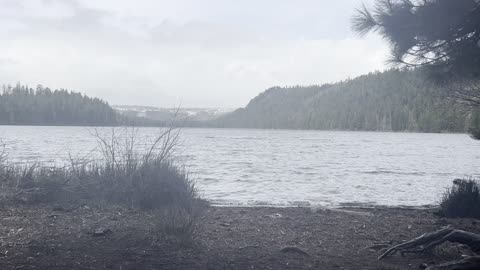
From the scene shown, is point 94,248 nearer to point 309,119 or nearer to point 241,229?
point 241,229

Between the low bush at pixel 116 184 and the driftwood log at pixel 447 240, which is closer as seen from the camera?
the driftwood log at pixel 447 240

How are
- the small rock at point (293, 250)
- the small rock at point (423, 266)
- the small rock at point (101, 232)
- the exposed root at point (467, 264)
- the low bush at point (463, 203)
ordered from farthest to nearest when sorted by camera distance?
the low bush at point (463, 203)
the small rock at point (101, 232)
the small rock at point (293, 250)
the small rock at point (423, 266)
the exposed root at point (467, 264)

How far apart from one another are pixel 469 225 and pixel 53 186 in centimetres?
858

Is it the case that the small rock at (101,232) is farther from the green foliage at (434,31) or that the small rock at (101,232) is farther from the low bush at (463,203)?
the low bush at (463,203)

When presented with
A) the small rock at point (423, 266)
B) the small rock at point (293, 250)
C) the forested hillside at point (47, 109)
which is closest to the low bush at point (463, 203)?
the small rock at point (423, 266)

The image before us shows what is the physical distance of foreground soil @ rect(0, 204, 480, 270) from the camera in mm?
6797

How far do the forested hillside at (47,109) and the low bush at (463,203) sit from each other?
109 meters


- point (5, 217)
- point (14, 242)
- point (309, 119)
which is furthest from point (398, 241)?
point (309, 119)

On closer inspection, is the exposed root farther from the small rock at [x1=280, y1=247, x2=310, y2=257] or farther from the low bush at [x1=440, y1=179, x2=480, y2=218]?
the low bush at [x1=440, y1=179, x2=480, y2=218]

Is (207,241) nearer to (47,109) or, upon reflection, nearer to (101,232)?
(101,232)

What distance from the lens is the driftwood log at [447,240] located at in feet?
20.9

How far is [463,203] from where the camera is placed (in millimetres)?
11961

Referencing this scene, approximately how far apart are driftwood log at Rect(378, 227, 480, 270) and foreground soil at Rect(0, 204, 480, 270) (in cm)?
15

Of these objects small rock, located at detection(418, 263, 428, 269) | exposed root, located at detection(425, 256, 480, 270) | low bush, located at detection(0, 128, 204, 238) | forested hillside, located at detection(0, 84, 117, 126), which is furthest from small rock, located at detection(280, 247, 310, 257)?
forested hillside, located at detection(0, 84, 117, 126)
